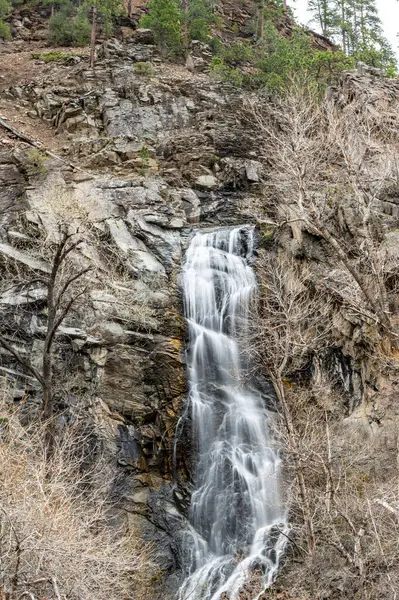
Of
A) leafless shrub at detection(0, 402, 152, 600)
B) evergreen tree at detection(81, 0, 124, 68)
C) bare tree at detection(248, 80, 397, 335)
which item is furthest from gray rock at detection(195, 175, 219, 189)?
evergreen tree at detection(81, 0, 124, 68)

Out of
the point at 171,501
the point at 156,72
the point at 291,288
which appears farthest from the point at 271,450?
the point at 156,72

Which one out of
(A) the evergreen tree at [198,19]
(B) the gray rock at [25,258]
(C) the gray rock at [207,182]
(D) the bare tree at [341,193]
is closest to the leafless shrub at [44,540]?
(B) the gray rock at [25,258]

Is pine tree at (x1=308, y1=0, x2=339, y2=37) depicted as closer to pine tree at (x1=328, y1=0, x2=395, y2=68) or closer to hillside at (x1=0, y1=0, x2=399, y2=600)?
pine tree at (x1=328, y1=0, x2=395, y2=68)

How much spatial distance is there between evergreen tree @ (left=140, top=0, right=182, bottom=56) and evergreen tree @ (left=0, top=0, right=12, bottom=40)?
10845 millimetres

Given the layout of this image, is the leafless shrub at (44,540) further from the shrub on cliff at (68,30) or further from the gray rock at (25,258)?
the shrub on cliff at (68,30)

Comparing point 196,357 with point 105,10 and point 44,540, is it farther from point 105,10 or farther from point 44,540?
point 105,10

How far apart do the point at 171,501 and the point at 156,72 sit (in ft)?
83.6

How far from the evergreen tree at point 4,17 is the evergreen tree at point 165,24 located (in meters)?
10.8

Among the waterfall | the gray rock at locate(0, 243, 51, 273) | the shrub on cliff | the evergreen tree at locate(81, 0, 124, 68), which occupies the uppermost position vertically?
the evergreen tree at locate(81, 0, 124, 68)

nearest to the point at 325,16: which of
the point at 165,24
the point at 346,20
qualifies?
the point at 346,20

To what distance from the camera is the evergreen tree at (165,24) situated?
34062 mm

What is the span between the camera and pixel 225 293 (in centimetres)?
1870

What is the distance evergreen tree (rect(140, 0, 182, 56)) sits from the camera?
34.1m

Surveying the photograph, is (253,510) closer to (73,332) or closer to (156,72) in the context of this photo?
(73,332)
